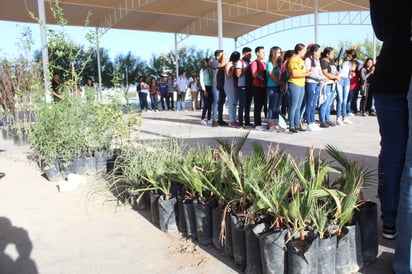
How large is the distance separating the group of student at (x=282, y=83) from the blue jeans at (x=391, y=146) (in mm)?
4103

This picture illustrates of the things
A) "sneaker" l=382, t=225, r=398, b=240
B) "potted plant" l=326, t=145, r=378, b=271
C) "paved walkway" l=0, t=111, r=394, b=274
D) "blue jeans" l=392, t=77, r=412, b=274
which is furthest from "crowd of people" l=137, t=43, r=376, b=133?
"blue jeans" l=392, t=77, r=412, b=274

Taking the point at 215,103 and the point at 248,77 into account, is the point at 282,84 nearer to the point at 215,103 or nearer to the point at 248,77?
the point at 248,77

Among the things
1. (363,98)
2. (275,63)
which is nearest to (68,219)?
(275,63)

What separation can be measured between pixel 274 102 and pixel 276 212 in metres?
5.35

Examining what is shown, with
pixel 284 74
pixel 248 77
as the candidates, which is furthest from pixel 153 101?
pixel 284 74

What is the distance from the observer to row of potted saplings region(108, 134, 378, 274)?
6.20 ft

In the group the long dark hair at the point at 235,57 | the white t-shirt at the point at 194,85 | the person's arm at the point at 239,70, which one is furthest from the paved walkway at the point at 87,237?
the white t-shirt at the point at 194,85

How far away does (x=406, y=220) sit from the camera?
1816 mm

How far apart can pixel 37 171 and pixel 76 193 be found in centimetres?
143

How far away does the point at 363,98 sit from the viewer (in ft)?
32.4

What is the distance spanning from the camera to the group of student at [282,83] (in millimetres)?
6527

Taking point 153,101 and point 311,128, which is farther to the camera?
point 153,101

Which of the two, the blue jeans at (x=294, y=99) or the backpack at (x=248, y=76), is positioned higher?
the backpack at (x=248, y=76)

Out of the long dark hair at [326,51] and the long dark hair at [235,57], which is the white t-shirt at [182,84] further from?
the long dark hair at [326,51]
